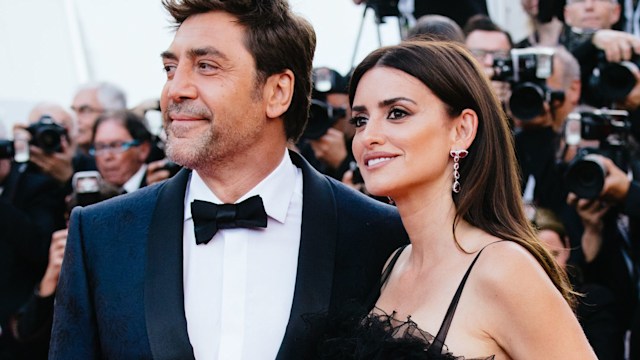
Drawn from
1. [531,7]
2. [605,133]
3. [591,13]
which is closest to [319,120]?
[605,133]

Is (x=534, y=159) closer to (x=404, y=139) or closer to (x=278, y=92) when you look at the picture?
(x=278, y=92)

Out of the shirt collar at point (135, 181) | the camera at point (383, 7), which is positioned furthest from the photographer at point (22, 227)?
the camera at point (383, 7)

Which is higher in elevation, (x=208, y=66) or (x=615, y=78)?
(x=208, y=66)

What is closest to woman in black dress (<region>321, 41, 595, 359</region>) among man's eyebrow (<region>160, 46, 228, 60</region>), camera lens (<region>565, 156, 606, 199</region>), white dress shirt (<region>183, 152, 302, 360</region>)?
white dress shirt (<region>183, 152, 302, 360</region>)

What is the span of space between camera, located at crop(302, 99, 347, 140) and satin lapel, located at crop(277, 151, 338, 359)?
1436 mm

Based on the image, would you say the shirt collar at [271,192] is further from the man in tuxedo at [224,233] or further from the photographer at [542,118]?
the photographer at [542,118]

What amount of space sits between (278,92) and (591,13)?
250cm

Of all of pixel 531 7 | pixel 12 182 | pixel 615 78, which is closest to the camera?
pixel 615 78

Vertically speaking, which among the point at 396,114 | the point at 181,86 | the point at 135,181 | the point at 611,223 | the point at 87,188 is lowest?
the point at 611,223

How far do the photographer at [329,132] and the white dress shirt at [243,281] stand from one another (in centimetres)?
157

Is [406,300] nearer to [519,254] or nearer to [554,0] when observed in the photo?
[519,254]

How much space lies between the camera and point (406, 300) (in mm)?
2613

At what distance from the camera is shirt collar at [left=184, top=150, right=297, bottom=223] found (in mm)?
2811

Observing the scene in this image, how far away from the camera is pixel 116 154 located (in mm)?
5086
